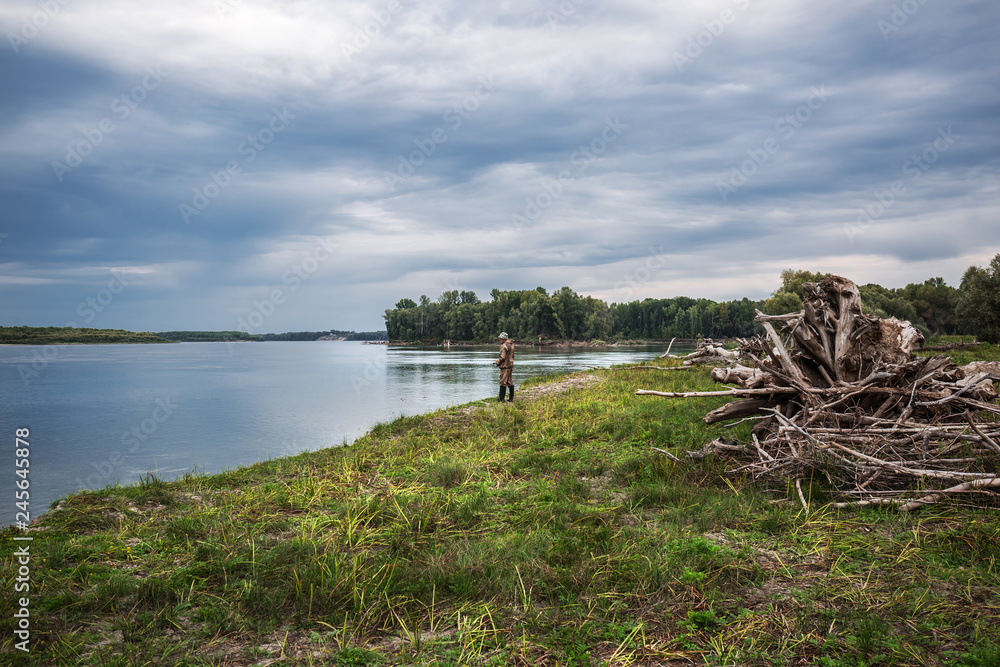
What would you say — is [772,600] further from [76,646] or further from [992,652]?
[76,646]

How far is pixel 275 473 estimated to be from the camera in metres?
9.77

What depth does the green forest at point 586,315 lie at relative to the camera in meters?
83.1

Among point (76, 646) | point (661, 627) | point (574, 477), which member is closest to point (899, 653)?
point (661, 627)

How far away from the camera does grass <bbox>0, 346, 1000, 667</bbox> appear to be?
366 cm

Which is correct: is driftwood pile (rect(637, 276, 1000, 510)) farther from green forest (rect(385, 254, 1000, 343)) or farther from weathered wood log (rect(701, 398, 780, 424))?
green forest (rect(385, 254, 1000, 343))

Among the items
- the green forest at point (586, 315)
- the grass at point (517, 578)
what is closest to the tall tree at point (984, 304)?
the green forest at point (586, 315)

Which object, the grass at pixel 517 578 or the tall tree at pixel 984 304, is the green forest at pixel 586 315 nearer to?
the tall tree at pixel 984 304

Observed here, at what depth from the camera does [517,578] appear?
14.9 feet

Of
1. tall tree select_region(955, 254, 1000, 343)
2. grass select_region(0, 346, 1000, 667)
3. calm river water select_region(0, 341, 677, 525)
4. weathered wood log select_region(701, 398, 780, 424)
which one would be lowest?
calm river water select_region(0, 341, 677, 525)

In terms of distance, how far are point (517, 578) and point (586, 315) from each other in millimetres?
133226

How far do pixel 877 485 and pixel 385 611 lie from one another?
595 centimetres

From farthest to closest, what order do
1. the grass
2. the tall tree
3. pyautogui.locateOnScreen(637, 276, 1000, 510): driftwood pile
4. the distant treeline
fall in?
1. the distant treeline
2. the tall tree
3. pyautogui.locateOnScreen(637, 276, 1000, 510): driftwood pile
4. the grass

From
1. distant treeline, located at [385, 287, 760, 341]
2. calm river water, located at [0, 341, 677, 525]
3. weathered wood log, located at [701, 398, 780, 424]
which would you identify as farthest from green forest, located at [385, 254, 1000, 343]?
weathered wood log, located at [701, 398, 780, 424]

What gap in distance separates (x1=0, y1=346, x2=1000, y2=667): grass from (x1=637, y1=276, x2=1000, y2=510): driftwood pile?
1.49 ft
